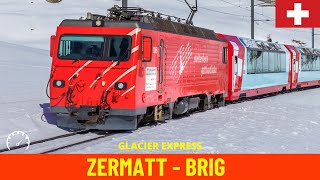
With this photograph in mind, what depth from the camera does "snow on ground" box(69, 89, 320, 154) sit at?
11336 millimetres

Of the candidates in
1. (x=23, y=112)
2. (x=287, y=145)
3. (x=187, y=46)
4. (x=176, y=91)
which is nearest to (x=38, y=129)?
(x=23, y=112)

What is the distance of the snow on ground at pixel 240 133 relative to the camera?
37.2 feet

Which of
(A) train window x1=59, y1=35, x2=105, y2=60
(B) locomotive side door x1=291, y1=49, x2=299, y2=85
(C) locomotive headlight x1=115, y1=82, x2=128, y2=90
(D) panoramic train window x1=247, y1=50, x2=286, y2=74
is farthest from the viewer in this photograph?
(B) locomotive side door x1=291, y1=49, x2=299, y2=85

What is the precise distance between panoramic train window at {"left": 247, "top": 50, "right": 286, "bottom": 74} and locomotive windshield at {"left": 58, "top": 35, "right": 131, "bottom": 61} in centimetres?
1282

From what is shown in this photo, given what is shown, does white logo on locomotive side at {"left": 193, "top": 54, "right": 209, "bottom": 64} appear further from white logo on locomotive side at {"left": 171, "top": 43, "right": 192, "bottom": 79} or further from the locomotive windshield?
the locomotive windshield

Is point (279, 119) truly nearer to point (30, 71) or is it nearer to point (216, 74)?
point (216, 74)

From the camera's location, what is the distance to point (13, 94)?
2094 centimetres

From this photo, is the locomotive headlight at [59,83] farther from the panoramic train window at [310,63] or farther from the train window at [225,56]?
the panoramic train window at [310,63]

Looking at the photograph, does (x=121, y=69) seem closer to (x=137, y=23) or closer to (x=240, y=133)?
(x=137, y=23)

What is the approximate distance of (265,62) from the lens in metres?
27.5

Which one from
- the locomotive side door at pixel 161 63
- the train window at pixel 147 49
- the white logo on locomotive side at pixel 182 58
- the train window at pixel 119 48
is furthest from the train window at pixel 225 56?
the train window at pixel 119 48

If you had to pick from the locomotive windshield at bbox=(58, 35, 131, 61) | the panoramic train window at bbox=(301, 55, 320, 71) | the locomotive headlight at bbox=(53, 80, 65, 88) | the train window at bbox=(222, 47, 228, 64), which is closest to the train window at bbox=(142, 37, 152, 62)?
the locomotive windshield at bbox=(58, 35, 131, 61)

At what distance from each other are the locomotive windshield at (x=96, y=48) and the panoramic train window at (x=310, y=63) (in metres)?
24.6

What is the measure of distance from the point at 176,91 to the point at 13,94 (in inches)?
312
